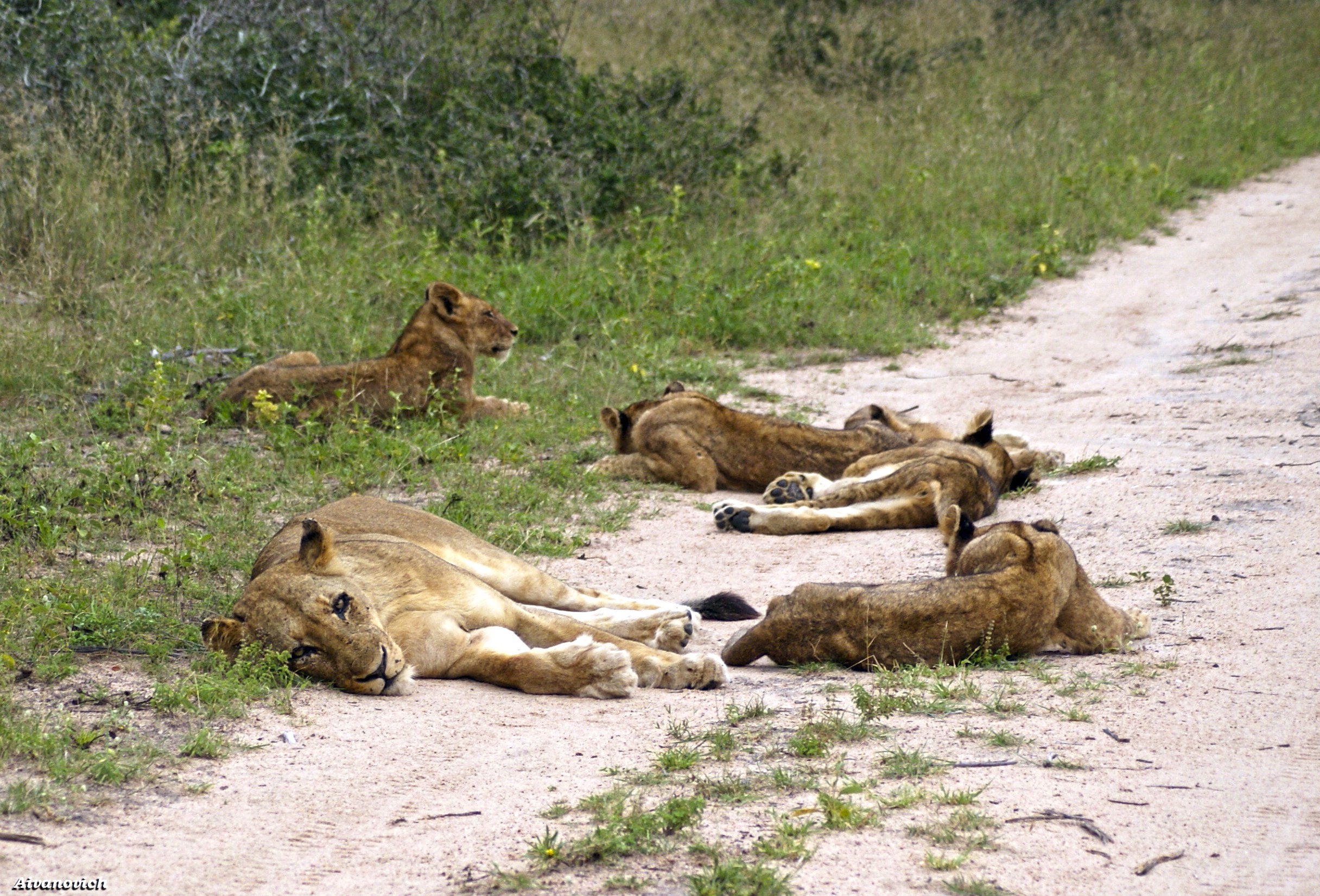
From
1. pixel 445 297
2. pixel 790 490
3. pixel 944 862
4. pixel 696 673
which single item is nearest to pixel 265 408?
pixel 445 297

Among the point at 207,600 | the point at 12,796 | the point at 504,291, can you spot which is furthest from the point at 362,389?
the point at 12,796

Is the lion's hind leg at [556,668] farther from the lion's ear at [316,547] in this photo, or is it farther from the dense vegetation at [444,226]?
the dense vegetation at [444,226]

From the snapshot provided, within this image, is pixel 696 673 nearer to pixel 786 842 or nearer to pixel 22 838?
pixel 786 842

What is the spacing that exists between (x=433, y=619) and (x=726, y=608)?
1334 mm

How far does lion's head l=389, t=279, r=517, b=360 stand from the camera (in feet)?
29.3

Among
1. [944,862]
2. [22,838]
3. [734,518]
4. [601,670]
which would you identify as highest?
[944,862]

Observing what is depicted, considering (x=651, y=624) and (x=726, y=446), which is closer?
(x=651, y=624)

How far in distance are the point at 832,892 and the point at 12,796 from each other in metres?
2.17

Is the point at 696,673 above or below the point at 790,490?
above

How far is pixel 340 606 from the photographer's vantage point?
451 centimetres

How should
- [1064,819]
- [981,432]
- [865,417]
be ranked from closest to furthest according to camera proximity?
1. [1064,819]
2. [981,432]
3. [865,417]

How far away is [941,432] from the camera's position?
8.18 metres

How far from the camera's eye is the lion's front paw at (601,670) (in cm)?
473

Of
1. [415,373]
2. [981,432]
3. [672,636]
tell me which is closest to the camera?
[672,636]
